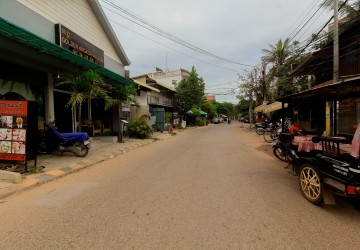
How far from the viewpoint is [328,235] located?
A: 3.51 metres

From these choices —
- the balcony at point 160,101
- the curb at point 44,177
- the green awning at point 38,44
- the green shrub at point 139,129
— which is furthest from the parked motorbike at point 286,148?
the balcony at point 160,101

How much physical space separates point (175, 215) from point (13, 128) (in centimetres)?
551

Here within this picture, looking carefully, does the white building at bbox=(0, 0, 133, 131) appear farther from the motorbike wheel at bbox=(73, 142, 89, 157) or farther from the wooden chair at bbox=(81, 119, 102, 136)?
the motorbike wheel at bbox=(73, 142, 89, 157)

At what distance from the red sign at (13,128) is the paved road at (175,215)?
4.84 ft

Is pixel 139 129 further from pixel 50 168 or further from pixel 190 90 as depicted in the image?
pixel 190 90

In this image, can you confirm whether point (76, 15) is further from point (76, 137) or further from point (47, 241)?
point (47, 241)

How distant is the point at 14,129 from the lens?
721 centimetres

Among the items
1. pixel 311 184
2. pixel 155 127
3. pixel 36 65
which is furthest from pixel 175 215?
pixel 155 127

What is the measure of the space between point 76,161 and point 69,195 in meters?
3.93

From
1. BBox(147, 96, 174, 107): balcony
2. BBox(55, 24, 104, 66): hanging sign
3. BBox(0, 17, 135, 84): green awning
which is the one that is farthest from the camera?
BBox(147, 96, 174, 107): balcony

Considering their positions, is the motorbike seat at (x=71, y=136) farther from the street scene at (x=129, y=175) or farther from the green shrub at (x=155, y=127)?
the green shrub at (x=155, y=127)

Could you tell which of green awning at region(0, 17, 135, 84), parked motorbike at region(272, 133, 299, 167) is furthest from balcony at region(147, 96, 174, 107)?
parked motorbike at region(272, 133, 299, 167)

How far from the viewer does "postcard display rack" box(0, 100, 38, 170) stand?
717 cm

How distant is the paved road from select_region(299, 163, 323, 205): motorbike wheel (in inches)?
6.0
